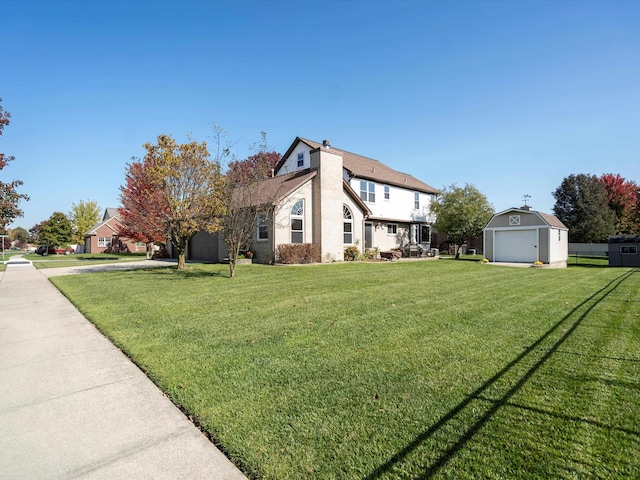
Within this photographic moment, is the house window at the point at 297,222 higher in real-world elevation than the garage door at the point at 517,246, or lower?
higher

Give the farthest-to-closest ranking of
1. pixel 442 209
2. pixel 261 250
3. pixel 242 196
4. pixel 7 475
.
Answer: pixel 442 209
pixel 261 250
pixel 242 196
pixel 7 475

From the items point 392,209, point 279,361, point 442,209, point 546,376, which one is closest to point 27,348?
point 279,361

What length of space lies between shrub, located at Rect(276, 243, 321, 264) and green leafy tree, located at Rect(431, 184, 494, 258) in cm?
1233

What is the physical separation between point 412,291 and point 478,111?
1069 cm

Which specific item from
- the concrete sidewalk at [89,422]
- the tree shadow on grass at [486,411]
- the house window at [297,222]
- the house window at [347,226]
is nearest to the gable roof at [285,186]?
the house window at [297,222]

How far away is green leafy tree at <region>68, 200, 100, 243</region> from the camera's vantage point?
2090 inches

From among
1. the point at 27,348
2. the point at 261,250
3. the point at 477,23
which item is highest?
the point at 477,23

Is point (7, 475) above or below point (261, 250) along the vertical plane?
below

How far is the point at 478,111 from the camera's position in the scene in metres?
15.2

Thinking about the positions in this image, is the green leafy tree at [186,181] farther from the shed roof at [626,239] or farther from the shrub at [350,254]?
the shed roof at [626,239]

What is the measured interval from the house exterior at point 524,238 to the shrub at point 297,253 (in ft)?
44.4

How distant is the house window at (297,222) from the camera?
18.7m

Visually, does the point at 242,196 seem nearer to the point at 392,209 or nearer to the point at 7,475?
the point at 7,475

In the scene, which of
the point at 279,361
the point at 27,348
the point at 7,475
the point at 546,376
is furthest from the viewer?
the point at 27,348
